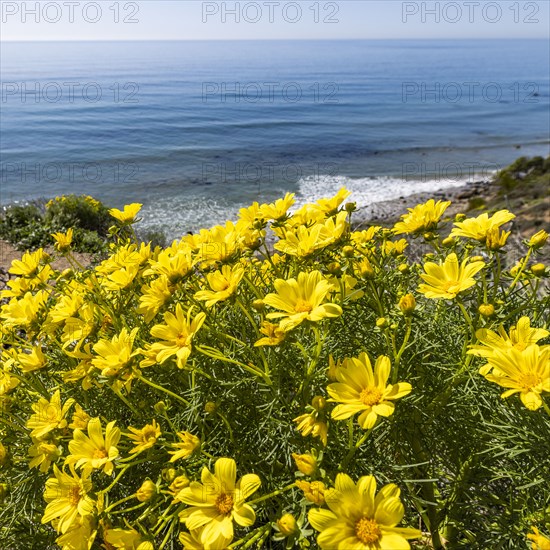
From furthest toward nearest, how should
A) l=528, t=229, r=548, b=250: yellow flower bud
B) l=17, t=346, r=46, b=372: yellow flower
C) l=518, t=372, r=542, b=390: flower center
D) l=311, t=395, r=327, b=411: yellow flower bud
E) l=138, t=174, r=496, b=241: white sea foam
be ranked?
l=138, t=174, r=496, b=241: white sea foam < l=17, t=346, r=46, b=372: yellow flower < l=528, t=229, r=548, b=250: yellow flower bud < l=311, t=395, r=327, b=411: yellow flower bud < l=518, t=372, r=542, b=390: flower center

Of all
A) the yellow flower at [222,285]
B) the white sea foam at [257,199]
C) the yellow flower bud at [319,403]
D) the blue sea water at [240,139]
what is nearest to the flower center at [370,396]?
the yellow flower bud at [319,403]

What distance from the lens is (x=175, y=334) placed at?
1.56m

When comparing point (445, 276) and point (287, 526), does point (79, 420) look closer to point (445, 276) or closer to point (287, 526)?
point (287, 526)

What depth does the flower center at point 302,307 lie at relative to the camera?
1455mm

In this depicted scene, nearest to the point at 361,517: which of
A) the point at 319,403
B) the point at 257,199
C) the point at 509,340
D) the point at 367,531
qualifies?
the point at 367,531

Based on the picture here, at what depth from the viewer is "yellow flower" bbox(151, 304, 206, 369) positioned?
Answer: 4.80ft

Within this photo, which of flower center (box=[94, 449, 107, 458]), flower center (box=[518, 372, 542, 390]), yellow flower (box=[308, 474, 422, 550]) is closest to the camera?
yellow flower (box=[308, 474, 422, 550])

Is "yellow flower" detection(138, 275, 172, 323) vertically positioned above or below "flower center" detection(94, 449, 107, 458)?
above

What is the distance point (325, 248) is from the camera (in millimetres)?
1775

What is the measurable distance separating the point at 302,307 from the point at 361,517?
620 mm

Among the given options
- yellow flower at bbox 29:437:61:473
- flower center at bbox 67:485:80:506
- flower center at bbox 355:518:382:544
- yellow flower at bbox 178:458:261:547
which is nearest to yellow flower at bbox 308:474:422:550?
flower center at bbox 355:518:382:544

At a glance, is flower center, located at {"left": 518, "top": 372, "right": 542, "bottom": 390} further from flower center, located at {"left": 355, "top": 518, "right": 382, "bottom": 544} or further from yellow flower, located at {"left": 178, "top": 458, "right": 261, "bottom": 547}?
yellow flower, located at {"left": 178, "top": 458, "right": 261, "bottom": 547}

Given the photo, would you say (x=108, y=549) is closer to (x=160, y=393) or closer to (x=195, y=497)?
(x=195, y=497)

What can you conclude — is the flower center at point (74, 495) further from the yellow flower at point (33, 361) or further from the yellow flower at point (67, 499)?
the yellow flower at point (33, 361)
